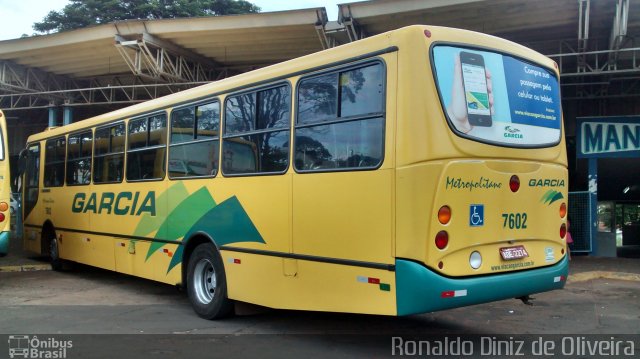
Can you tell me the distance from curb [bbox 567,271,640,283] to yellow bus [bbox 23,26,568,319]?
18.8ft

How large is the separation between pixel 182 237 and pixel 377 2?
8281 millimetres

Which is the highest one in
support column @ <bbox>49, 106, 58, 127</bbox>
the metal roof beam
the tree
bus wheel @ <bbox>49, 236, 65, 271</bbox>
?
the tree

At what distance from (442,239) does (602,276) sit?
810 centimetres

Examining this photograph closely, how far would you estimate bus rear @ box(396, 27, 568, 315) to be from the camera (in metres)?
4.67

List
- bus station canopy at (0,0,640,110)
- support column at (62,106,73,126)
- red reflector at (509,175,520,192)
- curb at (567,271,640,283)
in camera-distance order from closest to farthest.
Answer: red reflector at (509,175,520,192)
curb at (567,271,640,283)
bus station canopy at (0,0,640,110)
support column at (62,106,73,126)

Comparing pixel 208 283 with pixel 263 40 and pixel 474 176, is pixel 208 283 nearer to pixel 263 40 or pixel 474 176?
pixel 474 176

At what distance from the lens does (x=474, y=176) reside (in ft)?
16.2

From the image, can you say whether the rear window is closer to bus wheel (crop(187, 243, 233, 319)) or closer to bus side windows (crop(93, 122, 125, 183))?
bus wheel (crop(187, 243, 233, 319))

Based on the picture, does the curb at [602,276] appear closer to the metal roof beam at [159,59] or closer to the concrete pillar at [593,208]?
the concrete pillar at [593,208]

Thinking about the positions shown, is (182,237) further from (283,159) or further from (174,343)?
(283,159)

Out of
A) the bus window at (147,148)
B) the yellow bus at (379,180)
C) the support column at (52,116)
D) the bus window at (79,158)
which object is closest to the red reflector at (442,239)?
the yellow bus at (379,180)

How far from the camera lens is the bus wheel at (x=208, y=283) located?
6.67 metres

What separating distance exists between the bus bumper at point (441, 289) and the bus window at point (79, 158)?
730 centimetres

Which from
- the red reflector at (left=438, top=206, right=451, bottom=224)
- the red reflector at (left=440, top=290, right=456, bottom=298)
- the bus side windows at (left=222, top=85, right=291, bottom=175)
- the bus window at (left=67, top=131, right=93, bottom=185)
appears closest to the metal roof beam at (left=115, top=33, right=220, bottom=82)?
the bus window at (left=67, top=131, right=93, bottom=185)
